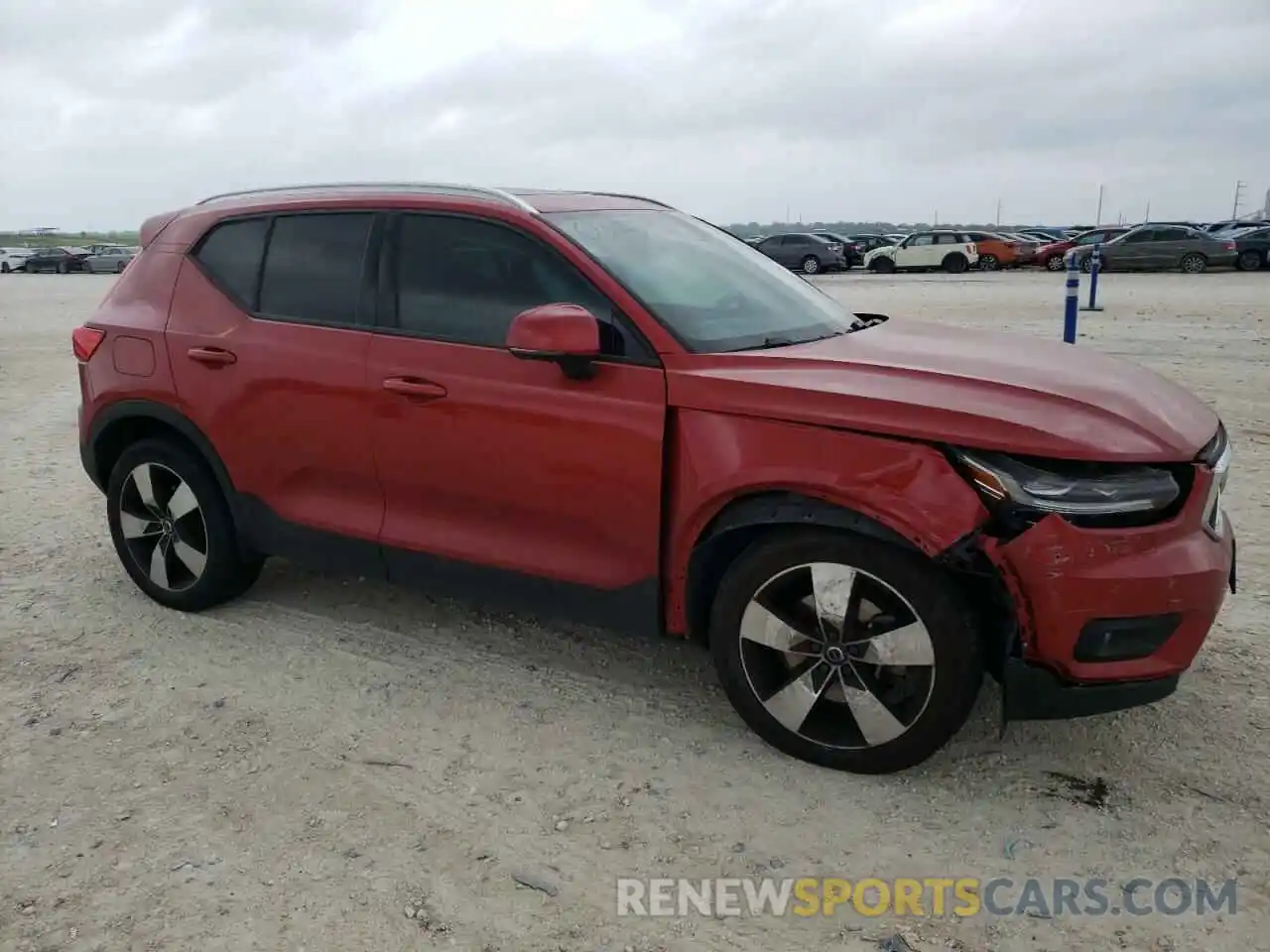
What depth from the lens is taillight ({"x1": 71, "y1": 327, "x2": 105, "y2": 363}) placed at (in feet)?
15.0

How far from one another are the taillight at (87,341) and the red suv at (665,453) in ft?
0.05

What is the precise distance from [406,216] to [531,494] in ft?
3.87

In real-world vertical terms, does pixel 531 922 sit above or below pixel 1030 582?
below

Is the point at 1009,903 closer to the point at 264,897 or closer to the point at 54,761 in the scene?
the point at 264,897

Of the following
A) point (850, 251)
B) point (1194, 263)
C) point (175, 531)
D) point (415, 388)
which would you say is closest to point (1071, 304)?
point (415, 388)

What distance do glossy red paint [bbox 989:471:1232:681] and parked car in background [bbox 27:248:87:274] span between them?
5448 cm


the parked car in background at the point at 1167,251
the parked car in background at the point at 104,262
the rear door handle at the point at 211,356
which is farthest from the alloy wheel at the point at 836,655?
the parked car in background at the point at 104,262

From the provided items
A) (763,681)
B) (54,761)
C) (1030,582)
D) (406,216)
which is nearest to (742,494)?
(763,681)

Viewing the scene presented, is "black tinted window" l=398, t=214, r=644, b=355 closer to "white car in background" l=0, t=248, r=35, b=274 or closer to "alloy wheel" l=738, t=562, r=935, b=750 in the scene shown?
"alloy wheel" l=738, t=562, r=935, b=750

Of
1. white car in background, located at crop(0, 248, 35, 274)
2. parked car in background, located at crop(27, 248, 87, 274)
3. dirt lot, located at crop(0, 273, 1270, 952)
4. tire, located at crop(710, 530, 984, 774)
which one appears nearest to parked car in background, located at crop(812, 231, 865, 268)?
dirt lot, located at crop(0, 273, 1270, 952)

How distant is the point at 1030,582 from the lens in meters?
2.85

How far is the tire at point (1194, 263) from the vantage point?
29328 mm

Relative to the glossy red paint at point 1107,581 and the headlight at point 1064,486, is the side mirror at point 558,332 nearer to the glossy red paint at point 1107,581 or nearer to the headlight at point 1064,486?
the headlight at point 1064,486

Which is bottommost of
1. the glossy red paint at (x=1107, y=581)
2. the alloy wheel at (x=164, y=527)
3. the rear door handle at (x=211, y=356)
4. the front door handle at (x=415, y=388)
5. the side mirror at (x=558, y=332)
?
the alloy wheel at (x=164, y=527)
